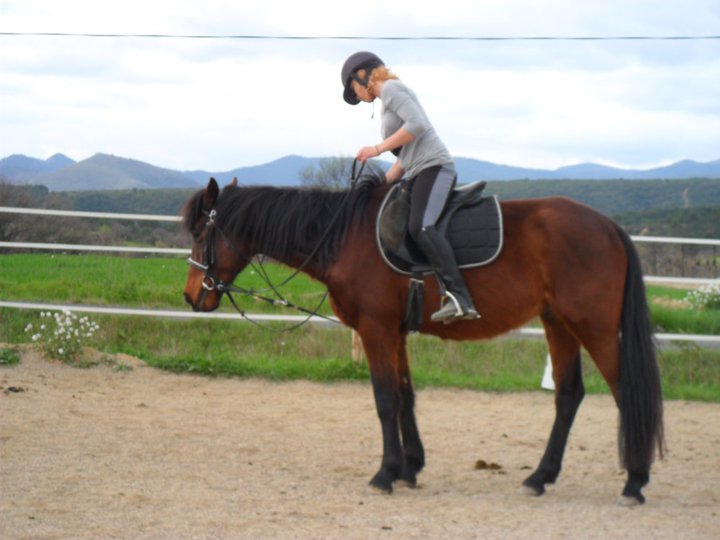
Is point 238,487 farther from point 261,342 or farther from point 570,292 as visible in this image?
point 261,342

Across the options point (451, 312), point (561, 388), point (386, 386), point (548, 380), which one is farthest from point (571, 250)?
point (548, 380)

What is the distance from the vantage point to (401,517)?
5.61 m

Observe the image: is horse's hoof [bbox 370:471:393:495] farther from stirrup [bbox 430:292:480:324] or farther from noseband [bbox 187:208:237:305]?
noseband [bbox 187:208:237:305]

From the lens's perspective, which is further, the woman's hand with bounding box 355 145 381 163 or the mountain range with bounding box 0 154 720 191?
the mountain range with bounding box 0 154 720 191

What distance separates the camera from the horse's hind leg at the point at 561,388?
6543mm

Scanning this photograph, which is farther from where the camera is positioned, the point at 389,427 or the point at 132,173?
the point at 132,173

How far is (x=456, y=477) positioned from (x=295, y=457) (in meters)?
1.19

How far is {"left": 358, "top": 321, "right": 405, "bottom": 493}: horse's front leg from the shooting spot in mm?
6383

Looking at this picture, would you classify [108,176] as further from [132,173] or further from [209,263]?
[209,263]

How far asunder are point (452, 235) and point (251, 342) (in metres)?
5.70

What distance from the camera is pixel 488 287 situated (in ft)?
21.0

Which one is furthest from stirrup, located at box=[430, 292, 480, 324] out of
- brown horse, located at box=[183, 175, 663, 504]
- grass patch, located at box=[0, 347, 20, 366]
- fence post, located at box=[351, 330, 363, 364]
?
grass patch, located at box=[0, 347, 20, 366]

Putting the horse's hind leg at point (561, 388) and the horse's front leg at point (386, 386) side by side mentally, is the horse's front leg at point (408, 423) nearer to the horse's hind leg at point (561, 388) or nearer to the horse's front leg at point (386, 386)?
the horse's front leg at point (386, 386)

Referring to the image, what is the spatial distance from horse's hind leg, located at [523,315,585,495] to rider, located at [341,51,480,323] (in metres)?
0.68
